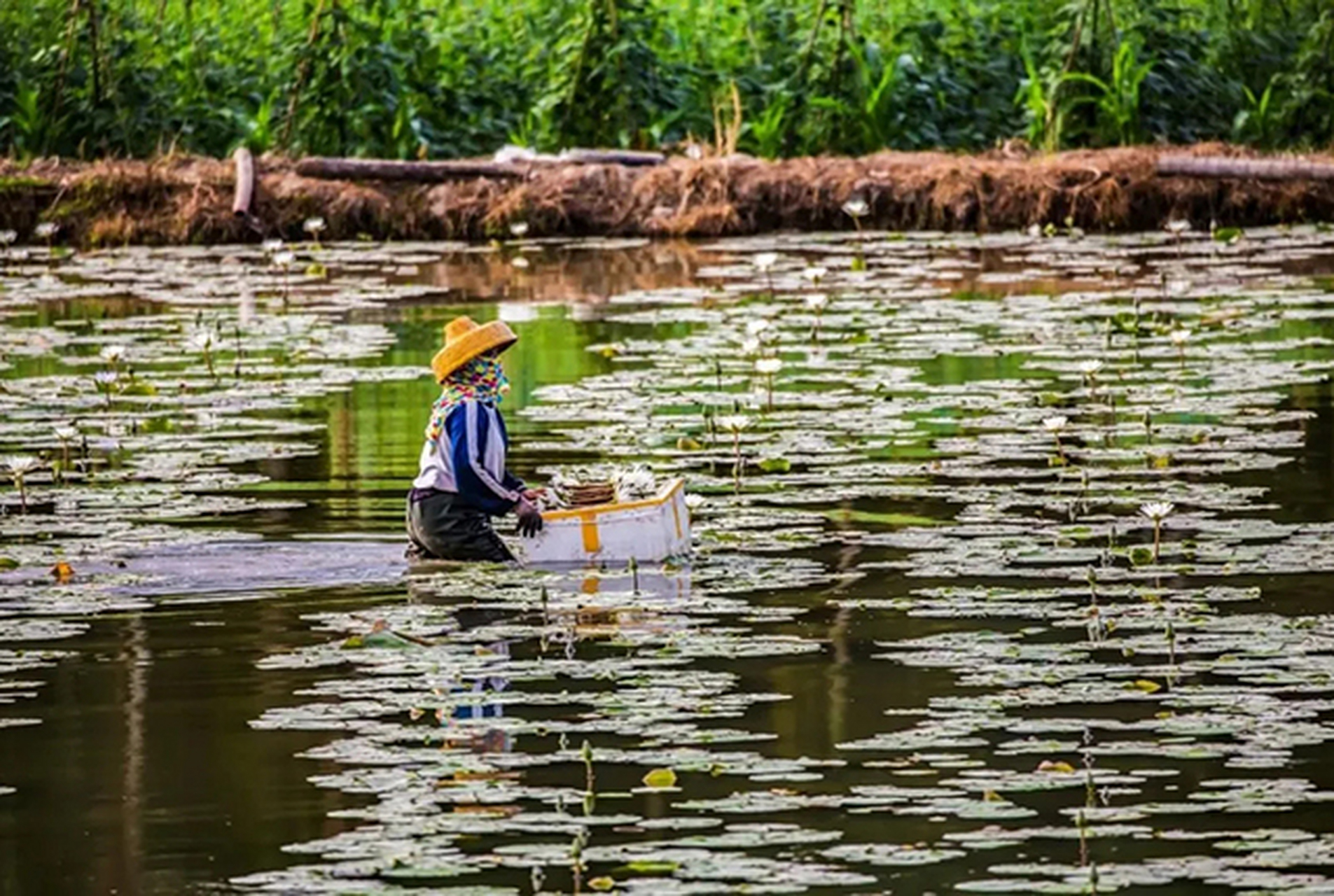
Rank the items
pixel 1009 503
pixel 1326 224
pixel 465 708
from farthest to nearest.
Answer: pixel 1326 224
pixel 1009 503
pixel 465 708

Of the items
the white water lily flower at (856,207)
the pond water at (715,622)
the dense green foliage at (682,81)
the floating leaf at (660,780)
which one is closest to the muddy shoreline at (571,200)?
the white water lily flower at (856,207)

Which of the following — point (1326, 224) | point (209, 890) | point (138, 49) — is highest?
point (138, 49)

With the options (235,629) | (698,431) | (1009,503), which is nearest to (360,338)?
(698,431)

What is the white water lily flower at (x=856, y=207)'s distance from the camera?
20828 millimetres

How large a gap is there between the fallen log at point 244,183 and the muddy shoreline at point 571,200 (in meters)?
0.11

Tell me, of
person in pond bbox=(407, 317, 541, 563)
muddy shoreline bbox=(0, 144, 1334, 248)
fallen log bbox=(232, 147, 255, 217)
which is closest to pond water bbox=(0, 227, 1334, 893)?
person in pond bbox=(407, 317, 541, 563)

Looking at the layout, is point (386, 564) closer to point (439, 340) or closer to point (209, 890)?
point (209, 890)

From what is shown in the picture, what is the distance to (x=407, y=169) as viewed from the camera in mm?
22875

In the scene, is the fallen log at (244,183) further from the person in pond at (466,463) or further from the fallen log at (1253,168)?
the person in pond at (466,463)

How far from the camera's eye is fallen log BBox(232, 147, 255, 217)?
22688 millimetres

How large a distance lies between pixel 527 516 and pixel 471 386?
1.62ft

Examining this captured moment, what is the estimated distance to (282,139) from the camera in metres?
24.1

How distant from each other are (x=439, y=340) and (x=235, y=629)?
781 centimetres

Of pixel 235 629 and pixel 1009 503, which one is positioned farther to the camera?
pixel 1009 503
